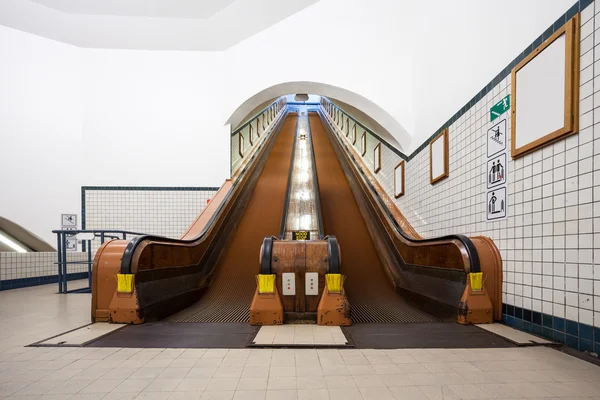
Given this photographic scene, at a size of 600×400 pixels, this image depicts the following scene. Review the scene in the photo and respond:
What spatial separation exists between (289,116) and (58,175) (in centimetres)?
1310

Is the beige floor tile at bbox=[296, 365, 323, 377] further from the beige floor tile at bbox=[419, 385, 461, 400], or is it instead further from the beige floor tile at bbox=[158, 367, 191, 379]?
the beige floor tile at bbox=[158, 367, 191, 379]

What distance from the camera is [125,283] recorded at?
124 inches

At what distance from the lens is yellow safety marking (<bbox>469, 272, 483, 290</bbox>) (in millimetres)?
2998

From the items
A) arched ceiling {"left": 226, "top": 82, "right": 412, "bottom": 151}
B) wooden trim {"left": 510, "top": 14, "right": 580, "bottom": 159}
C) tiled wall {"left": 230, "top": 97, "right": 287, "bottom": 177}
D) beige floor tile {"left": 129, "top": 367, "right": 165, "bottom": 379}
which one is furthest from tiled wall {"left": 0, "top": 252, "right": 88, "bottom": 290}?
wooden trim {"left": 510, "top": 14, "right": 580, "bottom": 159}

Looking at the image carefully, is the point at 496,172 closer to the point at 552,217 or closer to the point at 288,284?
the point at 552,217

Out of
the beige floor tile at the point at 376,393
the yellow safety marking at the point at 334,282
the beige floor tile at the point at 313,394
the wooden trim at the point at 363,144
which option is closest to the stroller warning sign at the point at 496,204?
the yellow safety marking at the point at 334,282

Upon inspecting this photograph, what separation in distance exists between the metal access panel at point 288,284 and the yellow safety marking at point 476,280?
1701 mm

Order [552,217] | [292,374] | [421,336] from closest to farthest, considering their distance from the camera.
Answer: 1. [292,374]
2. [552,217]
3. [421,336]

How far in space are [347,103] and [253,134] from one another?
5343 mm

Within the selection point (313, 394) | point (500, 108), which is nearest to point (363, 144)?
point (500, 108)

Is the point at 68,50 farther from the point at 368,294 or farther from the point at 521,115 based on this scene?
the point at 521,115

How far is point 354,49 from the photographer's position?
6031 millimetres

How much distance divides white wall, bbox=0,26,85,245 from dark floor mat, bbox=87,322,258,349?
5.14 metres

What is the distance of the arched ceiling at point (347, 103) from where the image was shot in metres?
5.83
